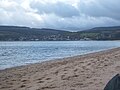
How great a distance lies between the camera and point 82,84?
1331 cm

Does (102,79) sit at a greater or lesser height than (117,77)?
lesser

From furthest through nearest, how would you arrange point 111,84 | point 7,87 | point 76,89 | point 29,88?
point 7,87
point 29,88
point 76,89
point 111,84

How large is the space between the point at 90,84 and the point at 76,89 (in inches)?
46.5

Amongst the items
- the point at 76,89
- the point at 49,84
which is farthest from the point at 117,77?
the point at 49,84

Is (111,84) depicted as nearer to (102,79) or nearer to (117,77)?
(117,77)

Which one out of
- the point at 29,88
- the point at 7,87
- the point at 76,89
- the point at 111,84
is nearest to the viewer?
the point at 111,84

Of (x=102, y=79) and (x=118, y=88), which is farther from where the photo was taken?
(x=102, y=79)

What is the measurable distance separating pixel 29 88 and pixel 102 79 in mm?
3611

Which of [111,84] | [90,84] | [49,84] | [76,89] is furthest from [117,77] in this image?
[49,84]

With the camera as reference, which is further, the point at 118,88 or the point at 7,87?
the point at 7,87

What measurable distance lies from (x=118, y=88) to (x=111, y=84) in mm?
192

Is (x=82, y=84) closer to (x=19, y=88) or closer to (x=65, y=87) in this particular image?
(x=65, y=87)

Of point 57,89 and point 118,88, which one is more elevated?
point 118,88

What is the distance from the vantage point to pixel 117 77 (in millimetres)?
7340
